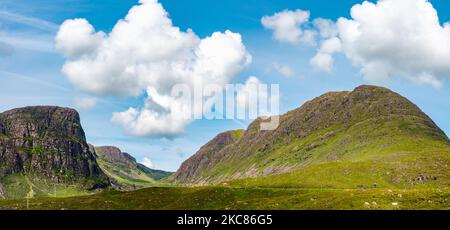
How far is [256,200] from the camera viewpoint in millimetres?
65250

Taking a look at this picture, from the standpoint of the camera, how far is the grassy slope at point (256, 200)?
151ft

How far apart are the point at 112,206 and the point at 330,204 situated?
36.4 m

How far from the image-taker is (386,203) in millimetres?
46406

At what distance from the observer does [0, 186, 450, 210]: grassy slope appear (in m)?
46.1

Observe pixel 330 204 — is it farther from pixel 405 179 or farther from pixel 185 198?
pixel 405 179
